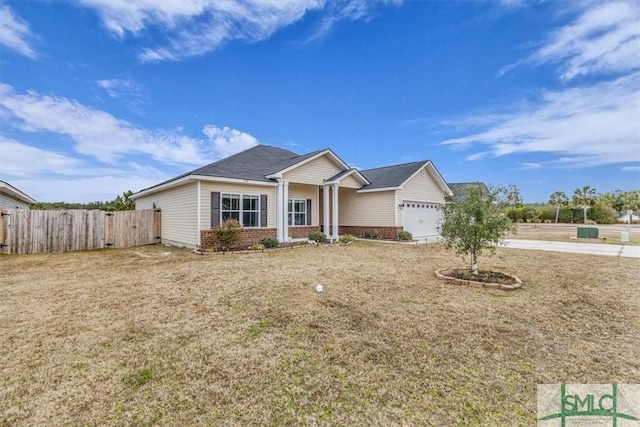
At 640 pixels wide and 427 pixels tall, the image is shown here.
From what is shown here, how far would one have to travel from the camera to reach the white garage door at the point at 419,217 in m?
17.5

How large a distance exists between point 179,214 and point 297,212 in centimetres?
615

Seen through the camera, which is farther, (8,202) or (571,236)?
(571,236)

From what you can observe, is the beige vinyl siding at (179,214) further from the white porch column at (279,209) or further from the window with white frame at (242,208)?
the white porch column at (279,209)

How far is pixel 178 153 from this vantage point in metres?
21.5

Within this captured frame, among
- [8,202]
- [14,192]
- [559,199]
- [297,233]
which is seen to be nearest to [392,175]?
[297,233]

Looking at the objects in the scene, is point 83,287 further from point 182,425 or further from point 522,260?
point 522,260

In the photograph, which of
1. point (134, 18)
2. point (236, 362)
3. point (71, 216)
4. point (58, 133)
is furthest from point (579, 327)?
point (58, 133)

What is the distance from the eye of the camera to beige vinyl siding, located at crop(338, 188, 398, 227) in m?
17.0

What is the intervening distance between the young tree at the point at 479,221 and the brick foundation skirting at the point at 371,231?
9.13 m

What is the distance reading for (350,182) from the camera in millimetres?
17609

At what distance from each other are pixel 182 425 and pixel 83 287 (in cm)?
600

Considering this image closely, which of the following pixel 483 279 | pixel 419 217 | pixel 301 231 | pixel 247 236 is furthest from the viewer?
pixel 419 217

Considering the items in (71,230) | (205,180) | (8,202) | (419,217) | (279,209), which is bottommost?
(71,230)

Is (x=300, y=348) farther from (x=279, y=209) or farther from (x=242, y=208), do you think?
(x=279, y=209)
